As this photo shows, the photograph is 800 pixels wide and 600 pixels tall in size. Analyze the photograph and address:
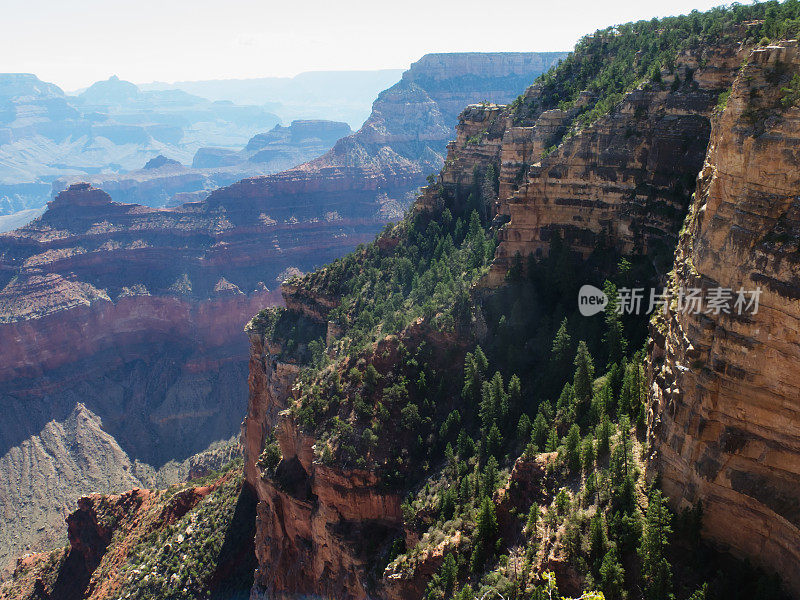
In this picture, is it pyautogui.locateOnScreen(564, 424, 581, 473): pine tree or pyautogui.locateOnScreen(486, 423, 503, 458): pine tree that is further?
pyautogui.locateOnScreen(486, 423, 503, 458): pine tree

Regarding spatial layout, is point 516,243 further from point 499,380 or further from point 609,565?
point 609,565

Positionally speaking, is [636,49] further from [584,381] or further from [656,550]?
[656,550]

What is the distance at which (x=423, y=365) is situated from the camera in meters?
52.9

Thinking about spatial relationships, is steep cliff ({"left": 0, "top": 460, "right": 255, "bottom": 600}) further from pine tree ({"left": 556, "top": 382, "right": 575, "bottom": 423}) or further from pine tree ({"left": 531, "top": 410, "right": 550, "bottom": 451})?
pine tree ({"left": 556, "top": 382, "right": 575, "bottom": 423})

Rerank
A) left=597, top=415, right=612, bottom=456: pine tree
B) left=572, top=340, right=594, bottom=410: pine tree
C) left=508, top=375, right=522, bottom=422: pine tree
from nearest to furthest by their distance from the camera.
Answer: left=597, top=415, right=612, bottom=456: pine tree, left=572, top=340, right=594, bottom=410: pine tree, left=508, top=375, right=522, bottom=422: pine tree

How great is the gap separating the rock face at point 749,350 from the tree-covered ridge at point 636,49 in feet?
41.1

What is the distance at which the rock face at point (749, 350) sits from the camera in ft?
76.2
